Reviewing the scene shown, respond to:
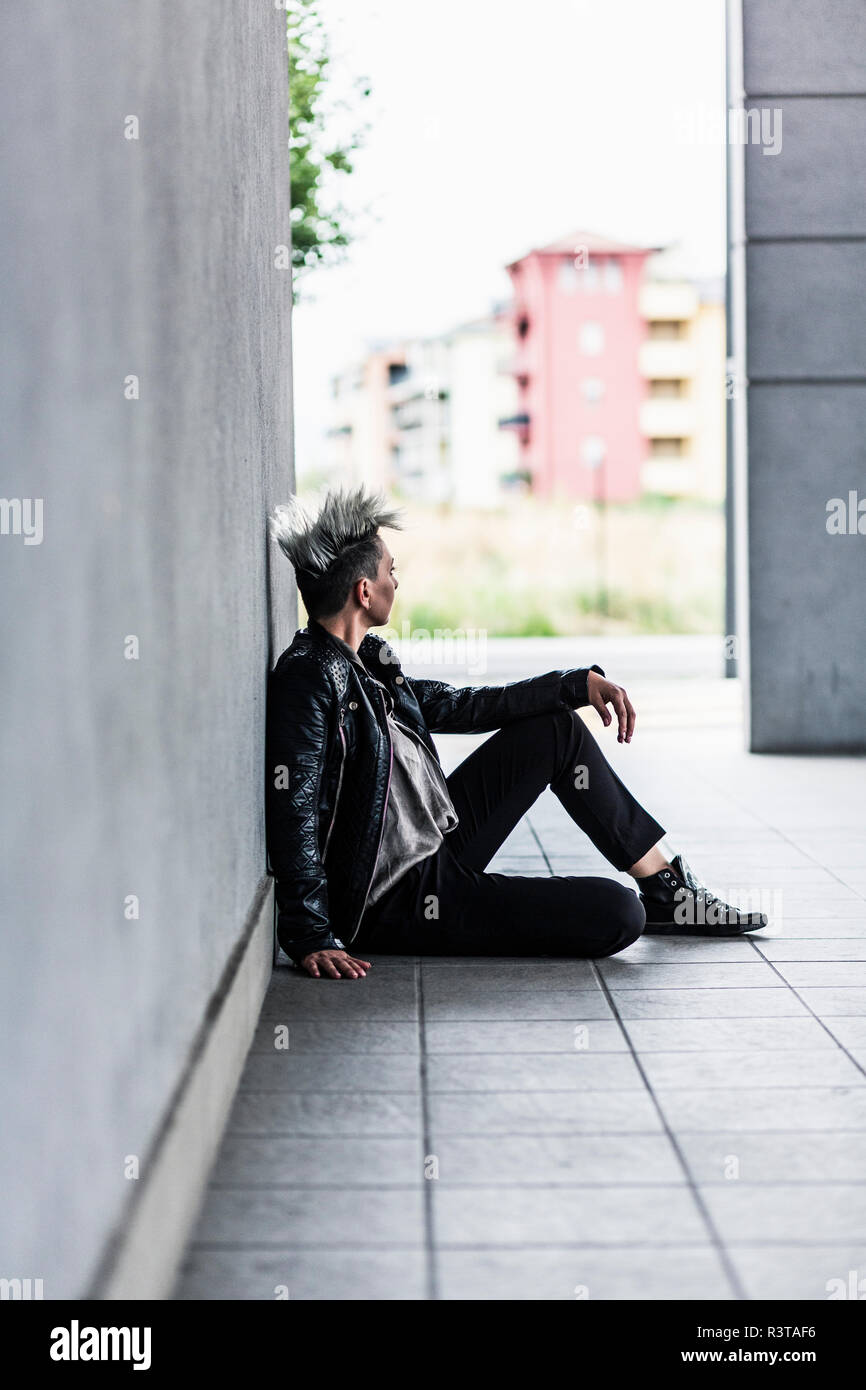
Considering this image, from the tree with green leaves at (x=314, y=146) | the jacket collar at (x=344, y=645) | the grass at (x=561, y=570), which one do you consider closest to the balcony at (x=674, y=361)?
the grass at (x=561, y=570)

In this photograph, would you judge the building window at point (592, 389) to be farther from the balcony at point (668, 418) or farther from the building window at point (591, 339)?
the balcony at point (668, 418)

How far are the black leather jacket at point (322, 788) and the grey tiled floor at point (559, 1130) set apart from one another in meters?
0.22

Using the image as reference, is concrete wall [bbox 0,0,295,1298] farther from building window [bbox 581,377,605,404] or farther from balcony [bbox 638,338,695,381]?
balcony [bbox 638,338,695,381]

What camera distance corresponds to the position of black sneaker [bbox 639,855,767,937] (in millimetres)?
4699

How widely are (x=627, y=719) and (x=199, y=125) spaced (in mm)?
2043

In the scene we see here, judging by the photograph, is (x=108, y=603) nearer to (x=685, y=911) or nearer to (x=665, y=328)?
(x=685, y=911)

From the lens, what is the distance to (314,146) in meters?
14.1

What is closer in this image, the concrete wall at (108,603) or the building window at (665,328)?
the concrete wall at (108,603)

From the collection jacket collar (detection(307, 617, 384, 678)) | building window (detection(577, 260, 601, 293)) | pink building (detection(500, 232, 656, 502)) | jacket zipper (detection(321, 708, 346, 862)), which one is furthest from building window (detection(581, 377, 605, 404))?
jacket zipper (detection(321, 708, 346, 862))

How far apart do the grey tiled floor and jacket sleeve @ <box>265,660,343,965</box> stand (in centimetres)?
19

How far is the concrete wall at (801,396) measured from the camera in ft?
30.3

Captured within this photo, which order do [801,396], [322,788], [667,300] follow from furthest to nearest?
[667,300]
[801,396]
[322,788]

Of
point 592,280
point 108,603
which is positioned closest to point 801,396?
point 108,603

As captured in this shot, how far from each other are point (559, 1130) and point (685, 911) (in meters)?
1.75
